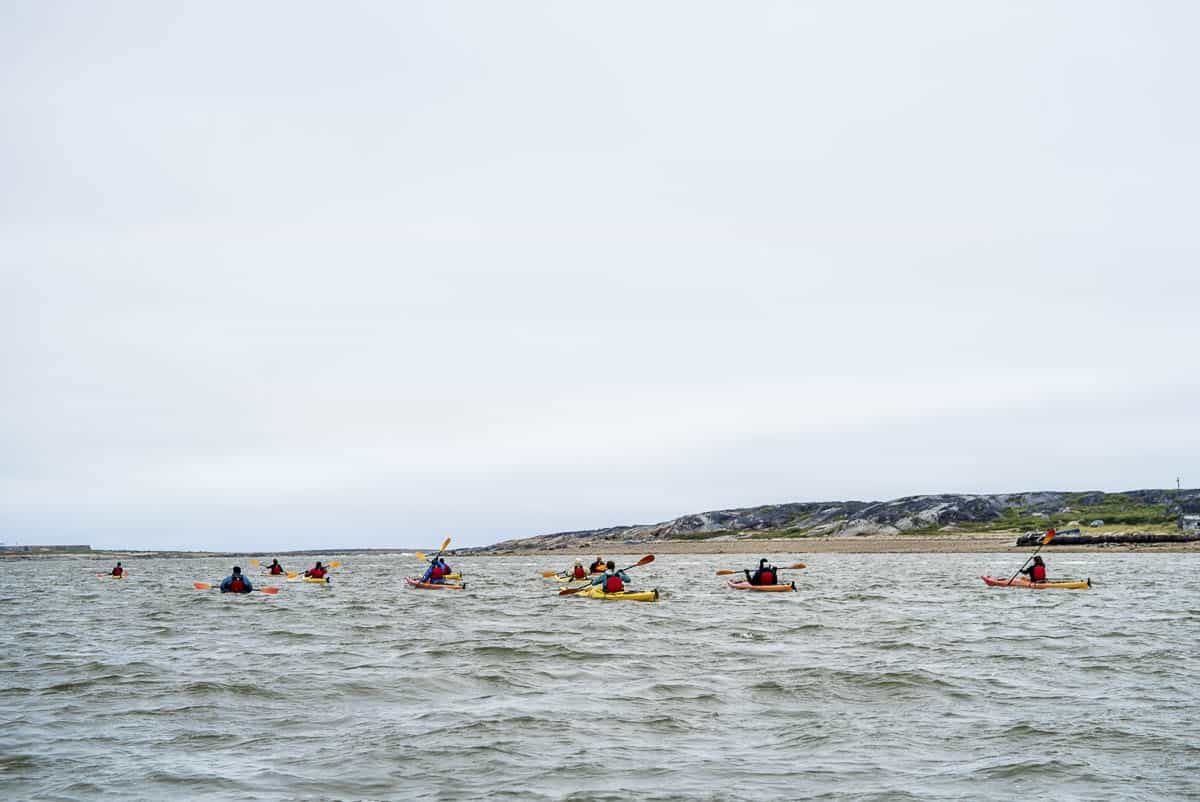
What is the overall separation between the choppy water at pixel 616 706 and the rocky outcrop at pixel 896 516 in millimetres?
98479

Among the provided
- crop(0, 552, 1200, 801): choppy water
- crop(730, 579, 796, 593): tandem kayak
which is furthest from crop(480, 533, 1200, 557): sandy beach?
crop(0, 552, 1200, 801): choppy water

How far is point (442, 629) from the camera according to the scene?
2897 centimetres

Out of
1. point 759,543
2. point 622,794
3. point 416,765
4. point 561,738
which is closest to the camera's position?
point 622,794

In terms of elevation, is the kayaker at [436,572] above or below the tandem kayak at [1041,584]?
above

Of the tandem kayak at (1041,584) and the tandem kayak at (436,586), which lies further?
the tandem kayak at (436,586)

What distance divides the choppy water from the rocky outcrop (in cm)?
9848

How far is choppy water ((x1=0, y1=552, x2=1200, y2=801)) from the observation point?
11.4 metres

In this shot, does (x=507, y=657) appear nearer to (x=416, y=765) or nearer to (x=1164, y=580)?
(x=416, y=765)

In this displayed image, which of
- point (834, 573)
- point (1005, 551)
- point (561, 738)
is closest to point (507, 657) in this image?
point (561, 738)

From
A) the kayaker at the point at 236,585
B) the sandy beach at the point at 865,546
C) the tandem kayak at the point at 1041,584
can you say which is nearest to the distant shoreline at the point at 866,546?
the sandy beach at the point at 865,546

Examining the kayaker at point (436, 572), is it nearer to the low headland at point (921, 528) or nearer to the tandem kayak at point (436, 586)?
the tandem kayak at point (436, 586)

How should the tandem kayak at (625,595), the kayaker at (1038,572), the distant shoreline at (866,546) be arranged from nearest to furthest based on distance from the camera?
the tandem kayak at (625,595) → the kayaker at (1038,572) → the distant shoreline at (866,546)

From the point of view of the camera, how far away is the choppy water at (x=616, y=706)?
1140 cm

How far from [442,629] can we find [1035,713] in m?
18.3
